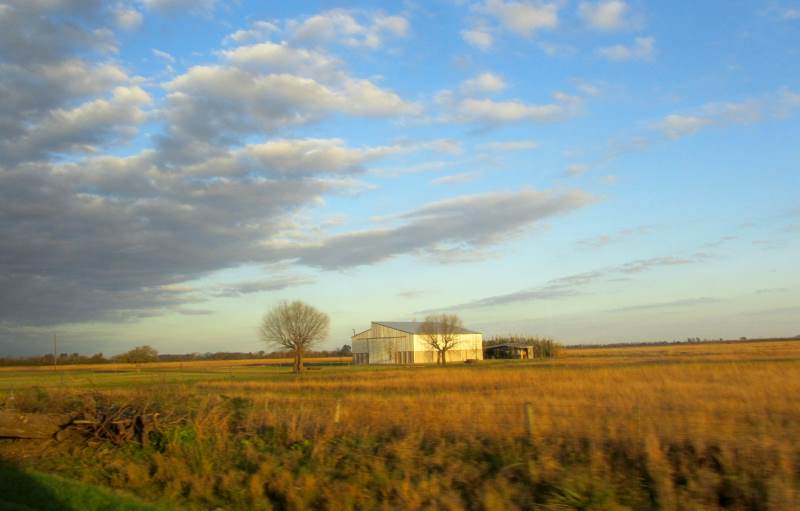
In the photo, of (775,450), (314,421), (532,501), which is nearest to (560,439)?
(532,501)

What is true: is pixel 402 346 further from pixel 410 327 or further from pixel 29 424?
pixel 29 424

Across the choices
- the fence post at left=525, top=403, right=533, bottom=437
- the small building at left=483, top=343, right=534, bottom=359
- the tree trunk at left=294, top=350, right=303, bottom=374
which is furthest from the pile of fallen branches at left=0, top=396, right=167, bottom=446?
the small building at left=483, top=343, right=534, bottom=359

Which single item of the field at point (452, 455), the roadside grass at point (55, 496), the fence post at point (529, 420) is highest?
the fence post at point (529, 420)

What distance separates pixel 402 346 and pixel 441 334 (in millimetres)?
7304

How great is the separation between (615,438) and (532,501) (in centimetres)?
268

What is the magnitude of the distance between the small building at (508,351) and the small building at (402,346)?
27.8 ft

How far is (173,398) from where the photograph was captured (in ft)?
56.9

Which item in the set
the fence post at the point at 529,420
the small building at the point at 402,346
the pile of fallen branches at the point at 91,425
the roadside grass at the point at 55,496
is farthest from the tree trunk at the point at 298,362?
the fence post at the point at 529,420

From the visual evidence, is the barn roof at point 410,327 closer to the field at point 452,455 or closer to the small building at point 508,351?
the small building at point 508,351

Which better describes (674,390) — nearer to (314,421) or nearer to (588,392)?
(588,392)

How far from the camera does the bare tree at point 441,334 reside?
353 ft

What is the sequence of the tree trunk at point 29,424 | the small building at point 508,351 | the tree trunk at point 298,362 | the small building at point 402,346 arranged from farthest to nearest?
the small building at point 508,351 < the small building at point 402,346 < the tree trunk at point 298,362 < the tree trunk at point 29,424

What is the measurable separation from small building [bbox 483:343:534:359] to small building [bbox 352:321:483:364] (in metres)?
8.48

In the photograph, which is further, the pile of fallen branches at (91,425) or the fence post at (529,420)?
the pile of fallen branches at (91,425)
